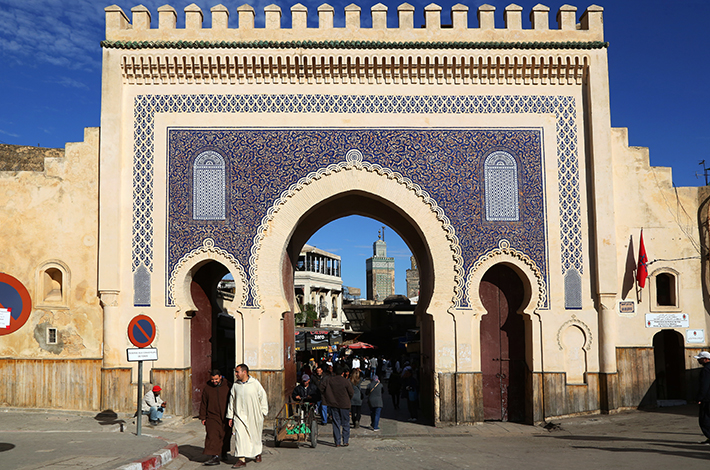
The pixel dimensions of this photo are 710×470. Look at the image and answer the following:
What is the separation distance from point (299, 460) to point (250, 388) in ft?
3.83

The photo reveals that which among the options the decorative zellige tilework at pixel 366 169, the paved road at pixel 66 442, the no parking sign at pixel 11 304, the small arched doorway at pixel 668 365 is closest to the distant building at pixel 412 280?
the small arched doorway at pixel 668 365

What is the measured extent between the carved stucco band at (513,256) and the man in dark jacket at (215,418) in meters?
5.52

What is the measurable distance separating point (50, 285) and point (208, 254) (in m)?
3.16

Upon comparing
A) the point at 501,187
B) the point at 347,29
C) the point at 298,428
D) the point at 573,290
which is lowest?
the point at 298,428

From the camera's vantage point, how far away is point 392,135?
1200 centimetres

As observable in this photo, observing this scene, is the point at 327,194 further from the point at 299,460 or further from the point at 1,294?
the point at 1,294

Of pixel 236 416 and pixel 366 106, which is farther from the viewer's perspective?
pixel 366 106

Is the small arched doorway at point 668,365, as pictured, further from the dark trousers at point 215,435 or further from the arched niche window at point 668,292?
the dark trousers at point 215,435

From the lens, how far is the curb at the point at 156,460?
676 centimetres

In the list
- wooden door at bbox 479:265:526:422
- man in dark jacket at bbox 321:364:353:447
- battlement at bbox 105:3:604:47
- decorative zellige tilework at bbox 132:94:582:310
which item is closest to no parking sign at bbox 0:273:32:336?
man in dark jacket at bbox 321:364:353:447

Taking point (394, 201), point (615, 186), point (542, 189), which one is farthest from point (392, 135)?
point (615, 186)

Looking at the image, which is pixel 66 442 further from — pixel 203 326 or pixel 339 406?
pixel 203 326

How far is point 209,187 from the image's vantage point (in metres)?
11.9

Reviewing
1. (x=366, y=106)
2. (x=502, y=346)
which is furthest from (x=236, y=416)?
(x=366, y=106)
